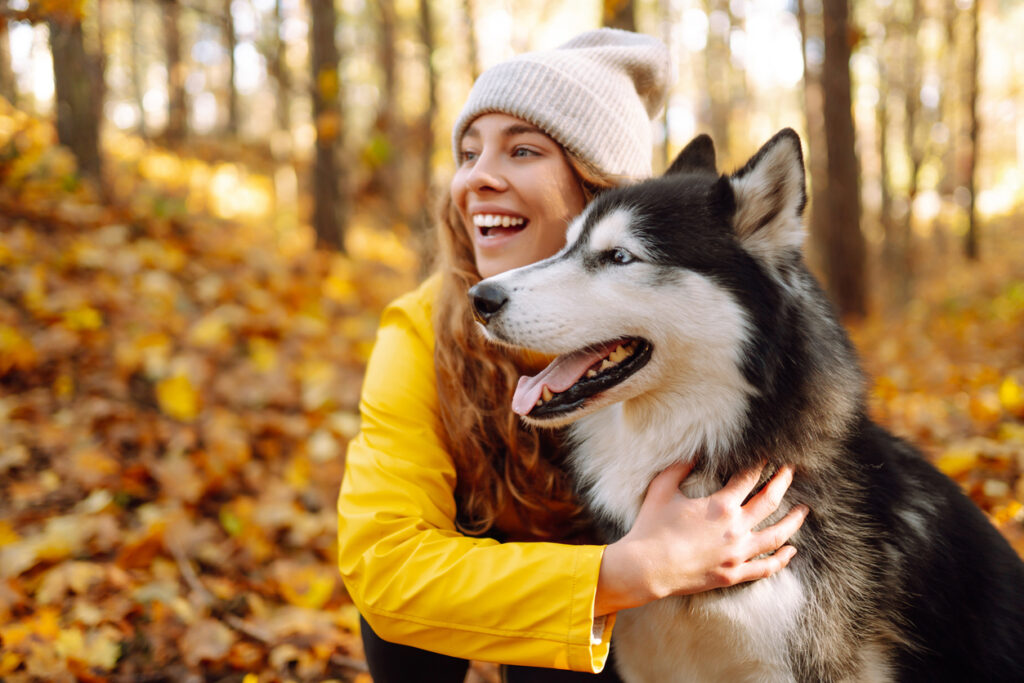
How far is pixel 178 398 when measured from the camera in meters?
3.99

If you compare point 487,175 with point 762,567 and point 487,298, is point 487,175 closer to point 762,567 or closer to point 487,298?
point 487,298

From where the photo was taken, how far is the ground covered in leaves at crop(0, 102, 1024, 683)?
2.58 m

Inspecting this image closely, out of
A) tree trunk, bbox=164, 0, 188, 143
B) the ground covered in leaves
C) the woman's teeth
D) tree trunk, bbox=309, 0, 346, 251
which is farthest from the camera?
tree trunk, bbox=164, 0, 188, 143

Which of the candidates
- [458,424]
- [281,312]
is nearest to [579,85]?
[458,424]

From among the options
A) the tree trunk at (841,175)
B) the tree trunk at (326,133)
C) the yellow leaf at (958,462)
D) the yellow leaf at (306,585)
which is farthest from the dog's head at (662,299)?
the tree trunk at (841,175)

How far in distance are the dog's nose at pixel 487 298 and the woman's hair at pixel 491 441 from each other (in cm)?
32

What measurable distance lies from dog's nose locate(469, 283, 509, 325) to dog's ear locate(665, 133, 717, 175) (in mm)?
890

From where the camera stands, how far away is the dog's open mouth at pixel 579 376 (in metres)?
1.69

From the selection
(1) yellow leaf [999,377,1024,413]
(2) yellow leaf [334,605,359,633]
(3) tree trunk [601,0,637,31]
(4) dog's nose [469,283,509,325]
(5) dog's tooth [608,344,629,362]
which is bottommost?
(2) yellow leaf [334,605,359,633]

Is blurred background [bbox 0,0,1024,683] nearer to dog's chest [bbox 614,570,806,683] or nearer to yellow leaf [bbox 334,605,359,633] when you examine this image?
yellow leaf [bbox 334,605,359,633]

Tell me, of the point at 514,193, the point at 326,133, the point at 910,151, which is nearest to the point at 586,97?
the point at 514,193

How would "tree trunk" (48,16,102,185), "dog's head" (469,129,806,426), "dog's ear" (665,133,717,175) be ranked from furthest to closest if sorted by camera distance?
"tree trunk" (48,16,102,185) < "dog's ear" (665,133,717,175) < "dog's head" (469,129,806,426)

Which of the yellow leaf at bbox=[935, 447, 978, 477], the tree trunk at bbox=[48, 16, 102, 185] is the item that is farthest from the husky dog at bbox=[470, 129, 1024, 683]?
the tree trunk at bbox=[48, 16, 102, 185]

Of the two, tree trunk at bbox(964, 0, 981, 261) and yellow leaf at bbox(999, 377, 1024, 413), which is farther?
tree trunk at bbox(964, 0, 981, 261)
